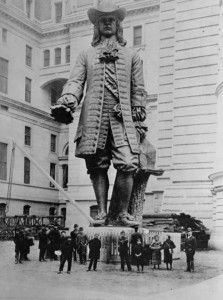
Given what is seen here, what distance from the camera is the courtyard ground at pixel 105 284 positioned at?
3.65m

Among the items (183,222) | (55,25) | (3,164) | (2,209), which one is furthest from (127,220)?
(2,209)

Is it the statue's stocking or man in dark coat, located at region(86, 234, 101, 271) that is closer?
man in dark coat, located at region(86, 234, 101, 271)

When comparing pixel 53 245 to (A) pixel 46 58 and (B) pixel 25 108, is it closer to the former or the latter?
(B) pixel 25 108

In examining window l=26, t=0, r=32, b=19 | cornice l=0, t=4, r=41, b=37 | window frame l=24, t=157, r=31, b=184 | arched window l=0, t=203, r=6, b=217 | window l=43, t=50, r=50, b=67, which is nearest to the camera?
cornice l=0, t=4, r=41, b=37

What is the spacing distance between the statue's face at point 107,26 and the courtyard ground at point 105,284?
1.91 m

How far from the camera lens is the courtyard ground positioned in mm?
3650

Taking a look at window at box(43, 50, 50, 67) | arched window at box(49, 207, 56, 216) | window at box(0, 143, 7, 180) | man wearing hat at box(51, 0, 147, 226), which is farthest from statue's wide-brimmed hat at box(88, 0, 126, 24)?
arched window at box(49, 207, 56, 216)

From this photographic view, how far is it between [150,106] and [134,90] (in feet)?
37.9

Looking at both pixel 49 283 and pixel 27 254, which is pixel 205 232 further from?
pixel 49 283

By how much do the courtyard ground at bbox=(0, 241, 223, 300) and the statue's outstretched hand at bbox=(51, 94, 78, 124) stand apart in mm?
1178

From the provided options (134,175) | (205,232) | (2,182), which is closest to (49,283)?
(134,175)

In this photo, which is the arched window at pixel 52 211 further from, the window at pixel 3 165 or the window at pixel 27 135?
the window at pixel 3 165

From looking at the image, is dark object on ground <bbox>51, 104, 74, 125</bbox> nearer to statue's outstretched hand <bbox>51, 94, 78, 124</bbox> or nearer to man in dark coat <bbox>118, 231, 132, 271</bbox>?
statue's outstretched hand <bbox>51, 94, 78, 124</bbox>

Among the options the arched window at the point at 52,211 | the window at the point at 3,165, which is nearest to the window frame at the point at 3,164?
the window at the point at 3,165
